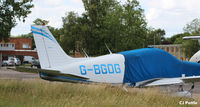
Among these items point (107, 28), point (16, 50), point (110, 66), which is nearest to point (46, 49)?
point (110, 66)

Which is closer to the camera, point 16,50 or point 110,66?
point 110,66

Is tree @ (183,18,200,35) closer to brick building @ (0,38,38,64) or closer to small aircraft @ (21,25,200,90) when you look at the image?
brick building @ (0,38,38,64)

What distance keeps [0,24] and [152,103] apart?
8.35 meters

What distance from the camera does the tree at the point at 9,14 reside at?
46.3ft

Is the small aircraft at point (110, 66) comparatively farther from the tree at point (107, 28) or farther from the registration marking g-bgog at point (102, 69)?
the tree at point (107, 28)

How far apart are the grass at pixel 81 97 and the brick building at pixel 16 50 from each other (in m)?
57.3

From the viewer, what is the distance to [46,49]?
11062 millimetres

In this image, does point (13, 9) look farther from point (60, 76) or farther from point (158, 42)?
point (158, 42)

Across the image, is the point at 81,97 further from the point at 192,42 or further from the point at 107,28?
the point at 192,42

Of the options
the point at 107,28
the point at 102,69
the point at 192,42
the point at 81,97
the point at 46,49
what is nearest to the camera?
the point at 81,97

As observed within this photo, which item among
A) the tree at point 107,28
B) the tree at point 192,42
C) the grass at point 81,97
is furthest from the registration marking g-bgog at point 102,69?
the tree at point 192,42

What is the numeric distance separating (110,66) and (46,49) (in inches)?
98.0

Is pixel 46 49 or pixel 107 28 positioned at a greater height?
pixel 107 28

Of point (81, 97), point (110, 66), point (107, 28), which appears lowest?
point (81, 97)
